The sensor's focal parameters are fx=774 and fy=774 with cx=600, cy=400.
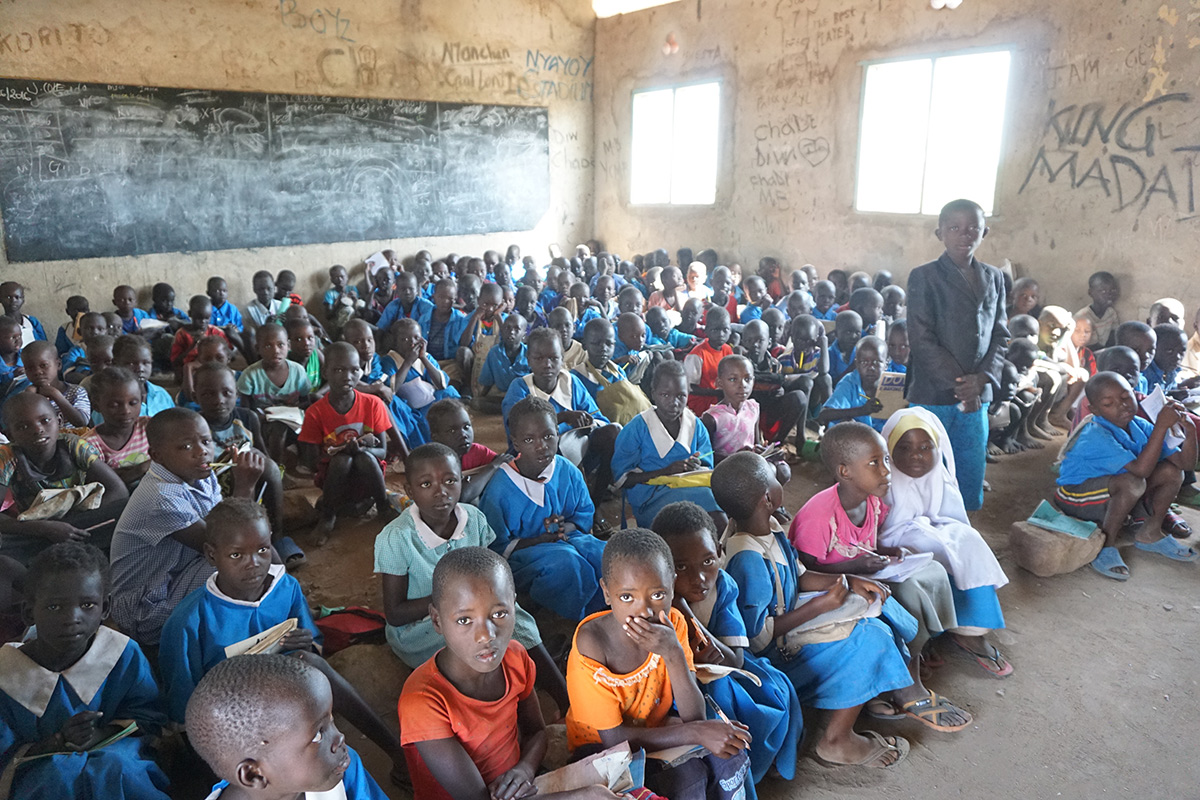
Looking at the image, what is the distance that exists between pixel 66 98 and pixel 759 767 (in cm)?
778

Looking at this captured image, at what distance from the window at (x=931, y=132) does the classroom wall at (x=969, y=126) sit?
0.11 meters

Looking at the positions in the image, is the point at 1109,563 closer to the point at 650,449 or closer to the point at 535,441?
the point at 650,449

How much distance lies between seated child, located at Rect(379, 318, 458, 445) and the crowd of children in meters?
0.02

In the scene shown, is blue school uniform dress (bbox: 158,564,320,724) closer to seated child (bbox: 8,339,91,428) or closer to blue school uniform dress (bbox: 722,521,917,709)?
blue school uniform dress (bbox: 722,521,917,709)

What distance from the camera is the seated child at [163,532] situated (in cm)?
236

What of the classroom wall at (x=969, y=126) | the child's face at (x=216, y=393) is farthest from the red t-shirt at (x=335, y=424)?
the classroom wall at (x=969, y=126)

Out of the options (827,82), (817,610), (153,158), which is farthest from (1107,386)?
(153,158)

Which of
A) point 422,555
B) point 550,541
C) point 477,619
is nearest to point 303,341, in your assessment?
point 550,541

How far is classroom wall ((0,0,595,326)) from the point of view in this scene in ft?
22.4

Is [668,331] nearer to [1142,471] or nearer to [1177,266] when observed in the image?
[1142,471]

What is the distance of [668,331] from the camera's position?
5.48 metres

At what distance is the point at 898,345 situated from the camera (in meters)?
4.51

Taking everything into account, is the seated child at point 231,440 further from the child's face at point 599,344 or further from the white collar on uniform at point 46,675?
the child's face at point 599,344

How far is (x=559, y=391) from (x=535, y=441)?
3.93ft
